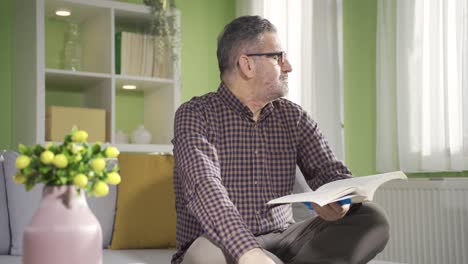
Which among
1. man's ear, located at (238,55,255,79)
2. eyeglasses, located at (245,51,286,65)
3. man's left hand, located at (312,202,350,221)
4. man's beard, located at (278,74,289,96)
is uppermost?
eyeglasses, located at (245,51,286,65)

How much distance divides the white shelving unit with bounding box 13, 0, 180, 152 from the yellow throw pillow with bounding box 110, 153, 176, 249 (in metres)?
1.13

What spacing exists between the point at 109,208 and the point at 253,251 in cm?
123

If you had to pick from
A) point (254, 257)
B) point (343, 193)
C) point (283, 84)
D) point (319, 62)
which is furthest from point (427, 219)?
point (254, 257)

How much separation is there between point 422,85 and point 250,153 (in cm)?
138

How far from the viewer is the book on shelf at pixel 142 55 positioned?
381 cm

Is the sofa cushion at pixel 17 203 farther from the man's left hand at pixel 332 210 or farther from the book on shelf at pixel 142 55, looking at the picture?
the book on shelf at pixel 142 55

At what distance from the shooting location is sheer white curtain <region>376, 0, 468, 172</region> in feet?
9.21

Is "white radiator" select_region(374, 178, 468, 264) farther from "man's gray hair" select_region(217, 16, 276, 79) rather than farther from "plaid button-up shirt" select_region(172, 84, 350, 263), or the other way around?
"man's gray hair" select_region(217, 16, 276, 79)

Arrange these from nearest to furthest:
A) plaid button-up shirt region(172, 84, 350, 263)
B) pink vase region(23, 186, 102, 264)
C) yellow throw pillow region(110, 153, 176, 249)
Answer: pink vase region(23, 186, 102, 264) < plaid button-up shirt region(172, 84, 350, 263) < yellow throw pillow region(110, 153, 176, 249)

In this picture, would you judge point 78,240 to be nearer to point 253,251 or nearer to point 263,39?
point 253,251

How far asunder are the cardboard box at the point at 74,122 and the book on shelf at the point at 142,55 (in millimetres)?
349

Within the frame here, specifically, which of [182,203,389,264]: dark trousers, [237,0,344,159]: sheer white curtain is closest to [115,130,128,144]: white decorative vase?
[237,0,344,159]: sheer white curtain

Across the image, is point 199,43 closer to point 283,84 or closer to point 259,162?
point 283,84

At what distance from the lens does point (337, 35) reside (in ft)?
11.6
